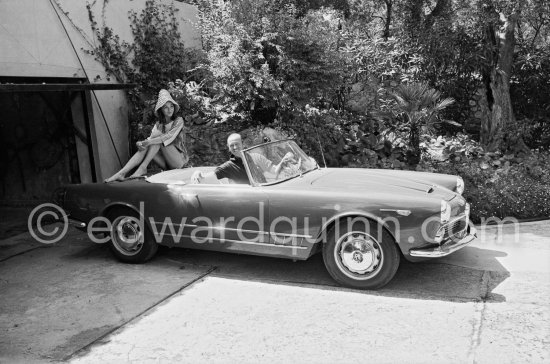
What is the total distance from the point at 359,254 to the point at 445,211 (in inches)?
32.6

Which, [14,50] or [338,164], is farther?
[338,164]

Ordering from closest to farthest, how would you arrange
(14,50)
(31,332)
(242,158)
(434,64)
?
(31,332), (242,158), (14,50), (434,64)

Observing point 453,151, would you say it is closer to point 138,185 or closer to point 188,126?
point 188,126

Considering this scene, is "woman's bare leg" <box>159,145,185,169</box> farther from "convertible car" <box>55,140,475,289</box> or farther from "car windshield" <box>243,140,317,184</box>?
"car windshield" <box>243,140,317,184</box>

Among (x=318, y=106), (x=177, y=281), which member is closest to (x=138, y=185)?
(x=177, y=281)

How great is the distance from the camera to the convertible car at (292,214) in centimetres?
423

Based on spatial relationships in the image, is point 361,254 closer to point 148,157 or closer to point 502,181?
point 148,157

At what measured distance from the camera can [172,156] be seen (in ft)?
21.3

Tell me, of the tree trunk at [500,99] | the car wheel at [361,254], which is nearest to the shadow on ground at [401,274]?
the car wheel at [361,254]

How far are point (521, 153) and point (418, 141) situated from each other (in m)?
2.06

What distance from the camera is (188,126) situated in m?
9.00

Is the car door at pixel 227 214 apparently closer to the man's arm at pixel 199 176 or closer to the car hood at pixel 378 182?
the man's arm at pixel 199 176

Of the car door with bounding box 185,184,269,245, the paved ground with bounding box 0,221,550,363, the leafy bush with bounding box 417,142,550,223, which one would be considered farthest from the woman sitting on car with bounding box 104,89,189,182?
the leafy bush with bounding box 417,142,550,223

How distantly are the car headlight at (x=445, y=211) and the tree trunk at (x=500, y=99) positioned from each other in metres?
5.67
